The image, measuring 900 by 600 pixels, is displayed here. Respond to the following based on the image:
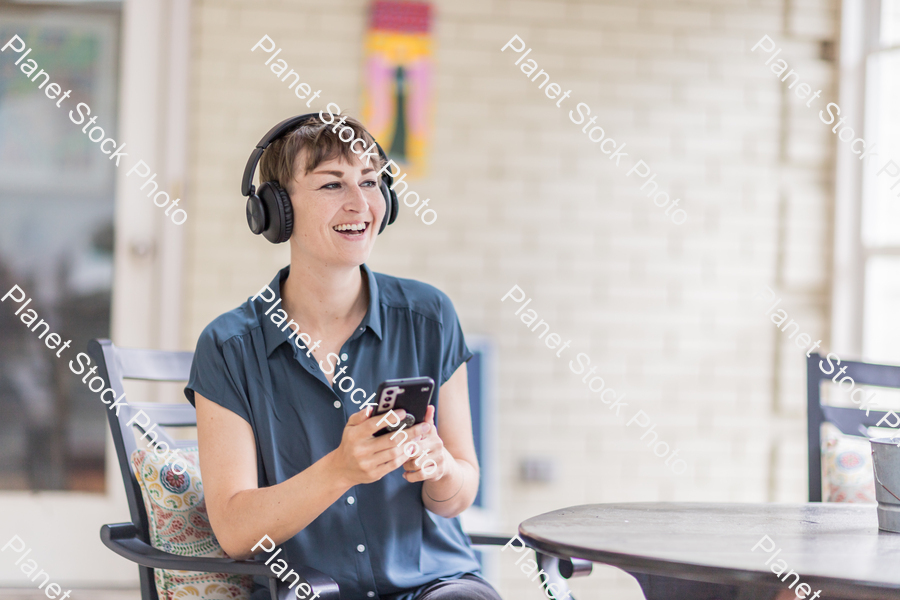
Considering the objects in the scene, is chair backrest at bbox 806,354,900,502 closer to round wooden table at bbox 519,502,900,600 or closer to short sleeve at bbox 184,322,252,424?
round wooden table at bbox 519,502,900,600

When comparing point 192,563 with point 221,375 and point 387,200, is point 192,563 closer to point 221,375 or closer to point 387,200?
point 221,375

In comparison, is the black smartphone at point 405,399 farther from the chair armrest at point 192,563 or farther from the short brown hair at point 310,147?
the short brown hair at point 310,147

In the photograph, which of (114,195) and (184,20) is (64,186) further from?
(184,20)

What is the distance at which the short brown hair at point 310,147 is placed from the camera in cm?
151

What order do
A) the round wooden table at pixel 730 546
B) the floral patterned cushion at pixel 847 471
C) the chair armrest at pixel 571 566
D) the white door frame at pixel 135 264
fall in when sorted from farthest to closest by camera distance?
1. the white door frame at pixel 135 264
2. the floral patterned cushion at pixel 847 471
3. the chair armrest at pixel 571 566
4. the round wooden table at pixel 730 546

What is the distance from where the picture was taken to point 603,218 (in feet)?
10.7

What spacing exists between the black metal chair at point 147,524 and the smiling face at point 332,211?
1.54ft

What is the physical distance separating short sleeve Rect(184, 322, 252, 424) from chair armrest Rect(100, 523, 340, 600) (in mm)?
251

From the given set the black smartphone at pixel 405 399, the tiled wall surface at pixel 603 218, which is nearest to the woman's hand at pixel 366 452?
the black smartphone at pixel 405 399

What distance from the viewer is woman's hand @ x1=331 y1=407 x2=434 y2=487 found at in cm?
123

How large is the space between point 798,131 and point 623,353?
1207mm

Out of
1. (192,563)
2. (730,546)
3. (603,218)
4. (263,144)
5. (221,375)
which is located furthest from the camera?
(603,218)

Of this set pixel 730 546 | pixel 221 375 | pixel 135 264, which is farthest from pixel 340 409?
pixel 135 264

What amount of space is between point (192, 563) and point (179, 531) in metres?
0.17
